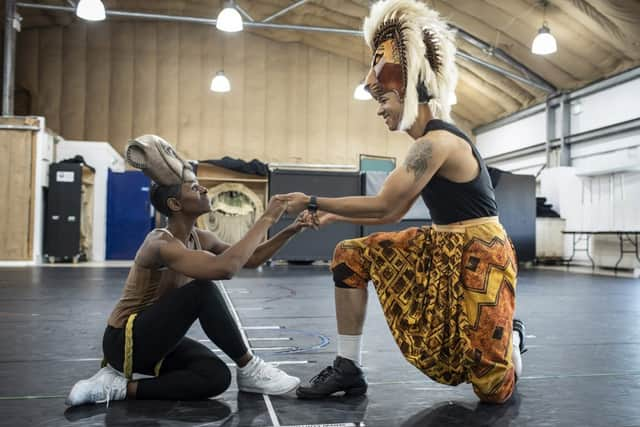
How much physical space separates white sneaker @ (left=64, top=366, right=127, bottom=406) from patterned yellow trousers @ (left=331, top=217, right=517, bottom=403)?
87cm

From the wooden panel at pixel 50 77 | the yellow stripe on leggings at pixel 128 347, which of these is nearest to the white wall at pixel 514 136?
the wooden panel at pixel 50 77

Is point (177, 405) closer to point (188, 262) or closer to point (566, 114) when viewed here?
point (188, 262)

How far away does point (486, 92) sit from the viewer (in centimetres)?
1348

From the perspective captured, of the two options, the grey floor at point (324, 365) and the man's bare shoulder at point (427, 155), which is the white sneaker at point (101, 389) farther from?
the man's bare shoulder at point (427, 155)

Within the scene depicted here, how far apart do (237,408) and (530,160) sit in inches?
490

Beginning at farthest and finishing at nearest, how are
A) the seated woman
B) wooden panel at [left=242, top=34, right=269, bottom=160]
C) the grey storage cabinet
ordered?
1. wooden panel at [left=242, top=34, right=269, bottom=160]
2. the grey storage cabinet
3. the seated woman

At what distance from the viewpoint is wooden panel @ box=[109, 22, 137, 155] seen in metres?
13.4

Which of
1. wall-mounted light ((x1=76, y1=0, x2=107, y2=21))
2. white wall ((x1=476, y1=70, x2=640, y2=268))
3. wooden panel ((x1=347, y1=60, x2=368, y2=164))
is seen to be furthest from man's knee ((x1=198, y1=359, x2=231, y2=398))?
wooden panel ((x1=347, y1=60, x2=368, y2=164))

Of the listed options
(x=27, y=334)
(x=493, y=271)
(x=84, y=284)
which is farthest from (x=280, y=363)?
(x=84, y=284)

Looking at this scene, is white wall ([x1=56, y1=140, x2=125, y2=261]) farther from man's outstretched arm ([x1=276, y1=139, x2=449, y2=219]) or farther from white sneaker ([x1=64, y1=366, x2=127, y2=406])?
man's outstretched arm ([x1=276, y1=139, x2=449, y2=219])

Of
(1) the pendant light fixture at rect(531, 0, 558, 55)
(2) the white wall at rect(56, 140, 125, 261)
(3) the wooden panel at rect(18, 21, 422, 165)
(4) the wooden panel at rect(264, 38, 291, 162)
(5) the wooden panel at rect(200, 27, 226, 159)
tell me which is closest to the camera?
(1) the pendant light fixture at rect(531, 0, 558, 55)

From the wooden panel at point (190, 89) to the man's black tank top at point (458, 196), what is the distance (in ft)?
40.6

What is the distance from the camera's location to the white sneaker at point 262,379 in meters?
1.94

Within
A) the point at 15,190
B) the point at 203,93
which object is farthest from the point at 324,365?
the point at 203,93
